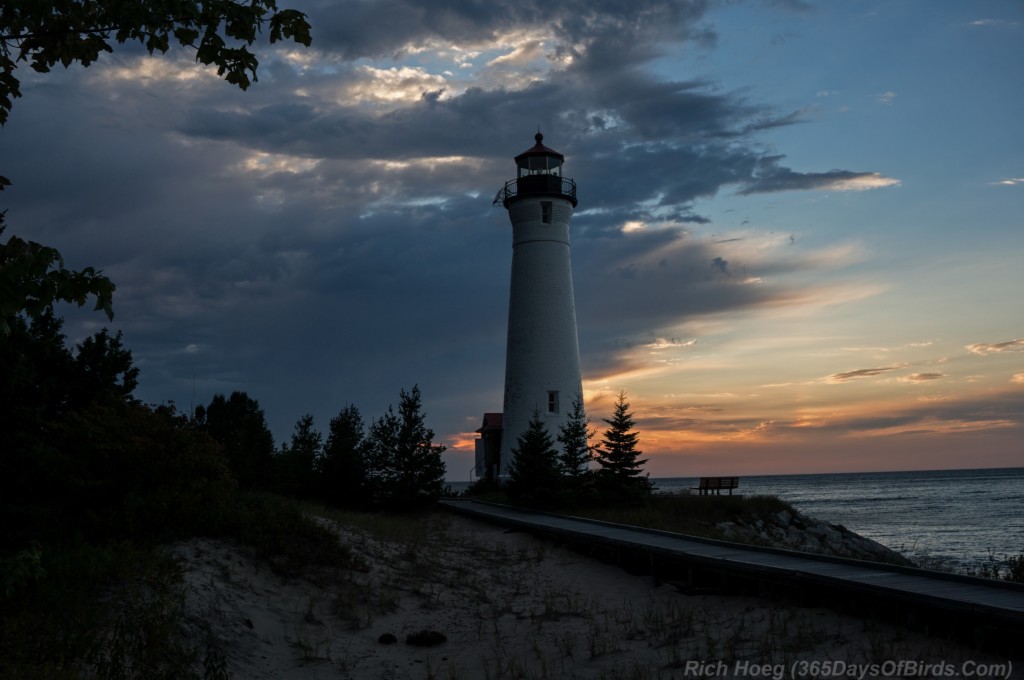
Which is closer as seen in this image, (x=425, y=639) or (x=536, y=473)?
(x=425, y=639)

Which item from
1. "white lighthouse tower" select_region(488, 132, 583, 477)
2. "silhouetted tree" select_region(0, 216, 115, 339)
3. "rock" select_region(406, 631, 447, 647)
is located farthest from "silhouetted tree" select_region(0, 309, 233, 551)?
"white lighthouse tower" select_region(488, 132, 583, 477)

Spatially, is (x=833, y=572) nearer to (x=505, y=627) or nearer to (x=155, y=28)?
(x=505, y=627)

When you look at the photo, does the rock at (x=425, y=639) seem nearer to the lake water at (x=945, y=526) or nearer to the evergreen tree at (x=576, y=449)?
the lake water at (x=945, y=526)

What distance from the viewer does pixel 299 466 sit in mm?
40656

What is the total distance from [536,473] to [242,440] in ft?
51.7

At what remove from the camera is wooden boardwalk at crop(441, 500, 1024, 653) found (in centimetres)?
1016

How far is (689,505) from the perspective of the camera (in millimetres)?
33594

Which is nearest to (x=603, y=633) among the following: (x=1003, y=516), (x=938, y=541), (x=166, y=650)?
(x=166, y=650)

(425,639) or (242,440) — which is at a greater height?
(242,440)

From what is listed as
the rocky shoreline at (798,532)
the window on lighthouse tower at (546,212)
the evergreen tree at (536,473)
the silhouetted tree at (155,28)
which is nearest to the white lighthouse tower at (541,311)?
the window on lighthouse tower at (546,212)

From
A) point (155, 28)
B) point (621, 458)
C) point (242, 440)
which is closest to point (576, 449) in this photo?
point (621, 458)

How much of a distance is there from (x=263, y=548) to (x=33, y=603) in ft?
17.1

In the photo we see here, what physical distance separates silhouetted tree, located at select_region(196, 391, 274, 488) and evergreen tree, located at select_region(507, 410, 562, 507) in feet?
36.4

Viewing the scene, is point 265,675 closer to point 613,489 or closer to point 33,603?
point 33,603
